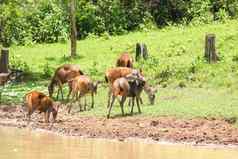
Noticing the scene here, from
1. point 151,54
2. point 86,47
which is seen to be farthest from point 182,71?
point 86,47

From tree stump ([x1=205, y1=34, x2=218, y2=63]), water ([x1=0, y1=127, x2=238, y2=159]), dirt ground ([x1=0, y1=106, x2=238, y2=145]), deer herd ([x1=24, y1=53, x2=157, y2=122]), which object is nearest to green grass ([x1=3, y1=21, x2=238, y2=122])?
tree stump ([x1=205, y1=34, x2=218, y2=63])

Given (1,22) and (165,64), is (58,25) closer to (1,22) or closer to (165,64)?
(1,22)

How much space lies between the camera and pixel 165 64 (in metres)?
25.5

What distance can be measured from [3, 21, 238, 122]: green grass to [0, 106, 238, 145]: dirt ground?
0.56 meters

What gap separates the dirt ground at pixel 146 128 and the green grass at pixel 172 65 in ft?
1.84

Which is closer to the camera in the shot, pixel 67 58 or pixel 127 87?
pixel 127 87

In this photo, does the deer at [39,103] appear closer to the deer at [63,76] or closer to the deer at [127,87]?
the deer at [127,87]

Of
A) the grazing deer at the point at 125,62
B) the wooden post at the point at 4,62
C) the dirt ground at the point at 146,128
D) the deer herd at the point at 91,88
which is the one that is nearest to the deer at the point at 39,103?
the deer herd at the point at 91,88

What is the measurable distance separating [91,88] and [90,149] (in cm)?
561

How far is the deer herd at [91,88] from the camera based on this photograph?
1767cm

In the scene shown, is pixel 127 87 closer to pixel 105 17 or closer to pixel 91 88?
pixel 91 88

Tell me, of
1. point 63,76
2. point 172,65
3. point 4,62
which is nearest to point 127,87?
point 63,76

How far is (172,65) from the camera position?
25125mm

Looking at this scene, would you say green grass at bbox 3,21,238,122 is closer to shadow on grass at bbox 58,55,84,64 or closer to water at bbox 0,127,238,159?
shadow on grass at bbox 58,55,84,64
